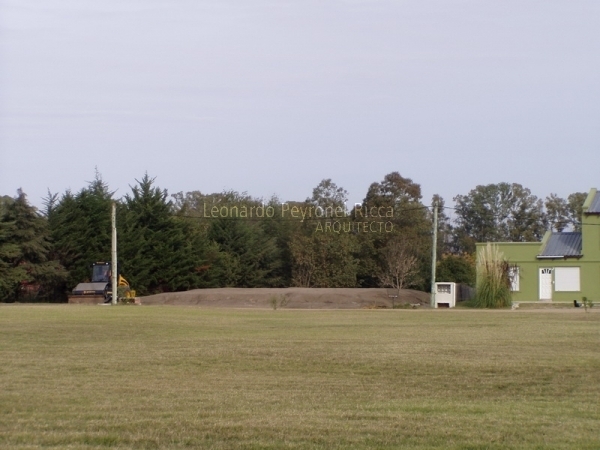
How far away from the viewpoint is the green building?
5338 cm

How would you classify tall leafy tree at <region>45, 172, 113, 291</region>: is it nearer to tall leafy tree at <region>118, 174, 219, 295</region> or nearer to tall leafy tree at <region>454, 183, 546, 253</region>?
tall leafy tree at <region>118, 174, 219, 295</region>

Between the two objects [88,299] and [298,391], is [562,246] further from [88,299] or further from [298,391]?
[298,391]

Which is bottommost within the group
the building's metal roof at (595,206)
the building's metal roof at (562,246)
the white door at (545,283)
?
the white door at (545,283)

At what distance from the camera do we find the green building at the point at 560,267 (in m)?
53.4

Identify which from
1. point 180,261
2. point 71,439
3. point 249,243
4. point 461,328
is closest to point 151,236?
point 180,261

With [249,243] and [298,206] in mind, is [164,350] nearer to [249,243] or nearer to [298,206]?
[249,243]

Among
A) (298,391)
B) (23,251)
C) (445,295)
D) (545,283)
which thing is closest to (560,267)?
(545,283)

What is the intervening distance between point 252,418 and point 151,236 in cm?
5281

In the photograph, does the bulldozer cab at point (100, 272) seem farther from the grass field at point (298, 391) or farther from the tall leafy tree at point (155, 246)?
the grass field at point (298, 391)

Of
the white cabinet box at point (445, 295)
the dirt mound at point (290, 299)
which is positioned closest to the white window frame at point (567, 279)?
the dirt mound at point (290, 299)

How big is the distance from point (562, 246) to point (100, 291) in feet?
99.4

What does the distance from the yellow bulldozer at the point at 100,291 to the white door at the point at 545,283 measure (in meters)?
26.1

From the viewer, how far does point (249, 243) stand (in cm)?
6925

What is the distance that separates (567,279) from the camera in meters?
54.0
